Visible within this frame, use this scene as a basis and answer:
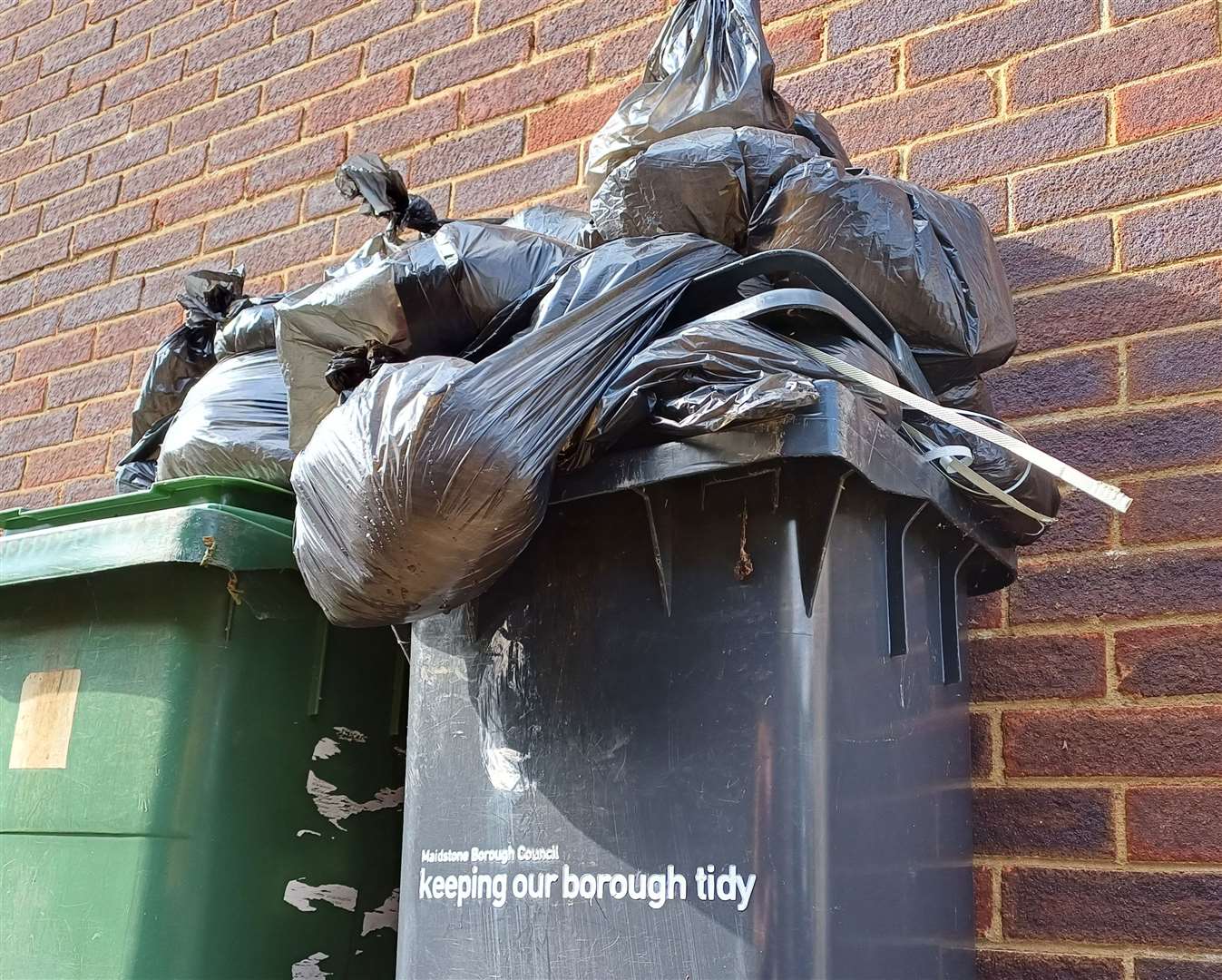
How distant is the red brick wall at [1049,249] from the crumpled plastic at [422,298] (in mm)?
1108

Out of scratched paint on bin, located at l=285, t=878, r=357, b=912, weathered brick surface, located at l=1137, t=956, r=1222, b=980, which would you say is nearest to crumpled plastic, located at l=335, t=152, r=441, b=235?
scratched paint on bin, located at l=285, t=878, r=357, b=912

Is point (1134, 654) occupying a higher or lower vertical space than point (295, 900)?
higher

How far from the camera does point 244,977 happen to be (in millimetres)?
1967

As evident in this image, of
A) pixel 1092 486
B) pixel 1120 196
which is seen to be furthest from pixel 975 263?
pixel 1092 486

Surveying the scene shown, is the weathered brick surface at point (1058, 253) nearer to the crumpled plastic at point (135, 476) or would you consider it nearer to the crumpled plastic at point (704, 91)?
the crumpled plastic at point (704, 91)

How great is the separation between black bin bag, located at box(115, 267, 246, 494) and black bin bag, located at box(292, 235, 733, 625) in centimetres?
139

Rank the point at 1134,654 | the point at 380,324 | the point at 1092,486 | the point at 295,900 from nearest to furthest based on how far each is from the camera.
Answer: the point at 1092,486 → the point at 380,324 → the point at 295,900 → the point at 1134,654

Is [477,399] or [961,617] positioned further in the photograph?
[961,617]

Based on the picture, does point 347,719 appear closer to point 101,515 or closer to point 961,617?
point 101,515

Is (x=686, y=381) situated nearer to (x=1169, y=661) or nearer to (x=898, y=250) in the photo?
(x=898, y=250)

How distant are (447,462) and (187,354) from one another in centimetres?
174

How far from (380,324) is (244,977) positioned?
3.47 ft

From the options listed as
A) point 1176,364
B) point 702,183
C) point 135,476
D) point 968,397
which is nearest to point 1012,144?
point 1176,364

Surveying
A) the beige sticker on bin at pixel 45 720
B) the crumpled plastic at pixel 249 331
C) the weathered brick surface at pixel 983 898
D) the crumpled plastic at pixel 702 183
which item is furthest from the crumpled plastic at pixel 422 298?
the weathered brick surface at pixel 983 898
